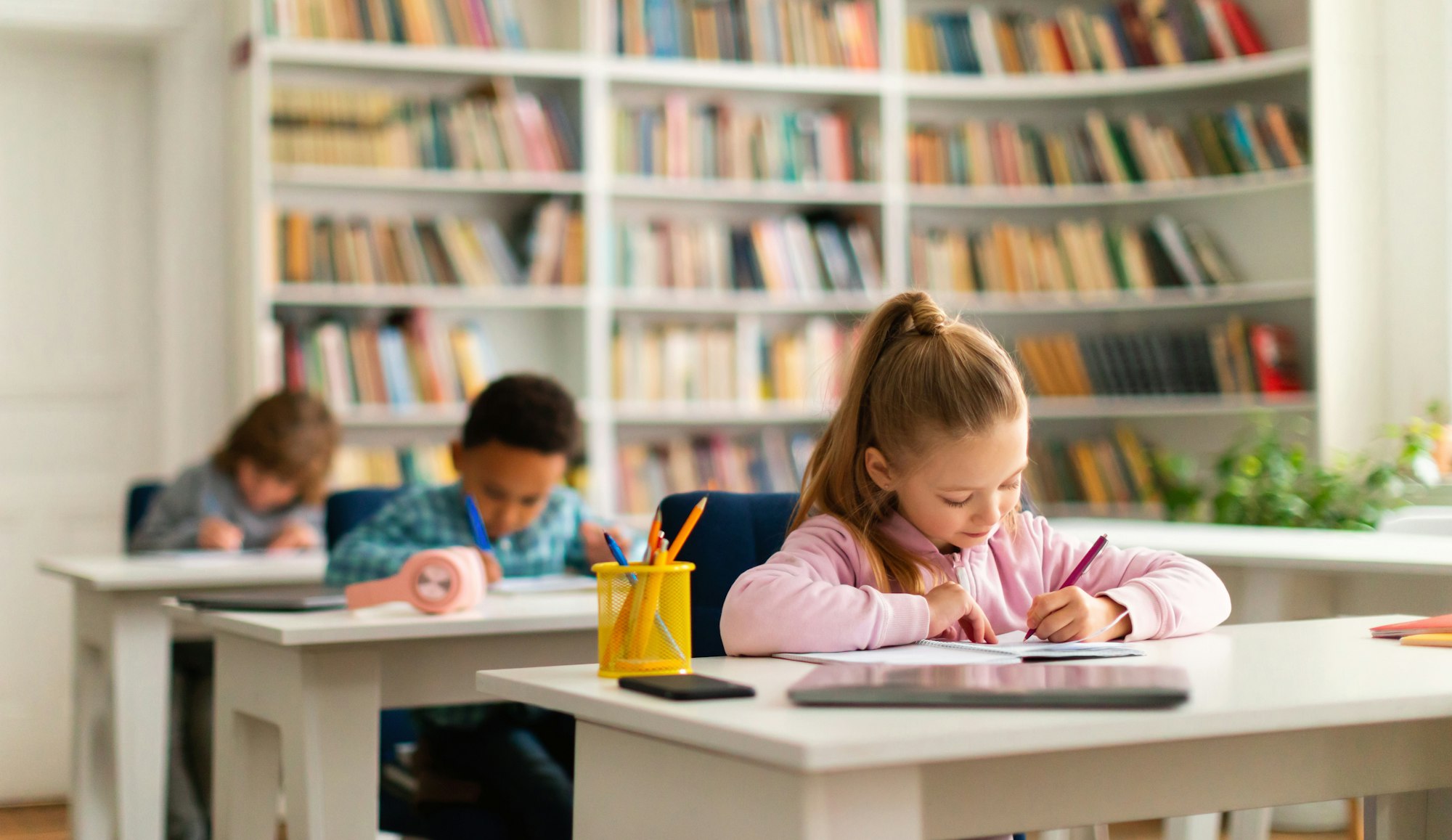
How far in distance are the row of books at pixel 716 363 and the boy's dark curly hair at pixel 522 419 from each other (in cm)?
191

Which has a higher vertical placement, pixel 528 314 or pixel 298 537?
pixel 528 314

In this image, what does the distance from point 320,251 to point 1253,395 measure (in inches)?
107

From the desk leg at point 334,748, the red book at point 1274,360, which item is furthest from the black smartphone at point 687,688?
the red book at point 1274,360

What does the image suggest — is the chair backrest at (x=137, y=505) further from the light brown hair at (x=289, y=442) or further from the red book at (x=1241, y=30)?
the red book at (x=1241, y=30)

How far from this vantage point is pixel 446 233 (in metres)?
4.38

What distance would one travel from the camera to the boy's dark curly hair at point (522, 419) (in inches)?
101

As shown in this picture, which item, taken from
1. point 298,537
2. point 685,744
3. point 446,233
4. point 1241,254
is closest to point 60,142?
point 446,233

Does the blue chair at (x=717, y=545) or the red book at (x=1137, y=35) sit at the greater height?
the red book at (x=1137, y=35)

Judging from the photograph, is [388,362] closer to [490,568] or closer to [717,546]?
[490,568]

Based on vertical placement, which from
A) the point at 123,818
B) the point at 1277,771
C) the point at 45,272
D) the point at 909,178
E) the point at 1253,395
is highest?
the point at 909,178

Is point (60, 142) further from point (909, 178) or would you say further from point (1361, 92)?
point (1361, 92)

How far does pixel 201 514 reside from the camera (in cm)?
353

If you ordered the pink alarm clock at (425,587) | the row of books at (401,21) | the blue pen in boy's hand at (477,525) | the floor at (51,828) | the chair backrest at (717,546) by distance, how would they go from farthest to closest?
the row of books at (401,21) → the floor at (51,828) → the blue pen in boy's hand at (477,525) → the pink alarm clock at (425,587) → the chair backrest at (717,546)

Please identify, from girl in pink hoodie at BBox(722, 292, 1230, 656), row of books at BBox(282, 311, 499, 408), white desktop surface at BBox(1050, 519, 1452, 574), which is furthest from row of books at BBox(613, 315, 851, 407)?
girl in pink hoodie at BBox(722, 292, 1230, 656)
